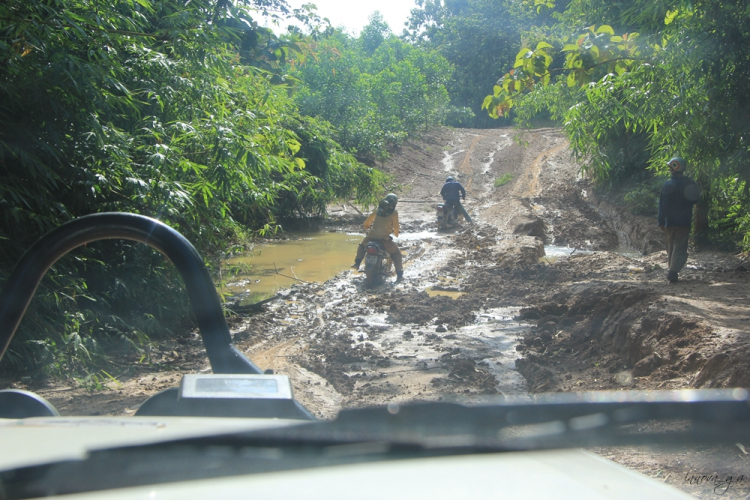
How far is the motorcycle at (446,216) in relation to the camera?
57.6 ft

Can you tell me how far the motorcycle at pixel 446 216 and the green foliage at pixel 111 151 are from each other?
352 inches

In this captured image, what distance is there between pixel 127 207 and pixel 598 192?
57.1ft

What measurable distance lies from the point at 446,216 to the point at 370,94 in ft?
55.4

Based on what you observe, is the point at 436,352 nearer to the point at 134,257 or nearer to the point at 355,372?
the point at 355,372

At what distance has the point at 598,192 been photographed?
67.6 feet

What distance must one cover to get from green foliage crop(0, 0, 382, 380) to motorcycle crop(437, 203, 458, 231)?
895cm

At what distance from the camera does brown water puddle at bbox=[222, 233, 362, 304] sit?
10828 millimetres

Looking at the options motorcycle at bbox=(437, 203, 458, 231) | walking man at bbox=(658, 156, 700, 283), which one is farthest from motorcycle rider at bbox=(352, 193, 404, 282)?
motorcycle at bbox=(437, 203, 458, 231)

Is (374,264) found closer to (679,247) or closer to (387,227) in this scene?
(387,227)

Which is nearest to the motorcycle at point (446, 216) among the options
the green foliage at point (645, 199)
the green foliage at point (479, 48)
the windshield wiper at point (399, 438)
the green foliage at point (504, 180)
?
the green foliage at point (645, 199)

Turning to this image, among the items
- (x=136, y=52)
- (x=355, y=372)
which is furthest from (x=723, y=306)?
(x=136, y=52)

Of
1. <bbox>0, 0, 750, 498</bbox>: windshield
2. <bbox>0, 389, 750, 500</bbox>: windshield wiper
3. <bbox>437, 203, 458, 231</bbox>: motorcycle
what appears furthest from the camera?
<bbox>437, 203, 458, 231</bbox>: motorcycle

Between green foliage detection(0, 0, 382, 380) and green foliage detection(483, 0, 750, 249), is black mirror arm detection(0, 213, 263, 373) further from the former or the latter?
green foliage detection(483, 0, 750, 249)

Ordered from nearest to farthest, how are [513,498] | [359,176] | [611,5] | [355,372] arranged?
[513,498] → [355,372] → [611,5] → [359,176]
